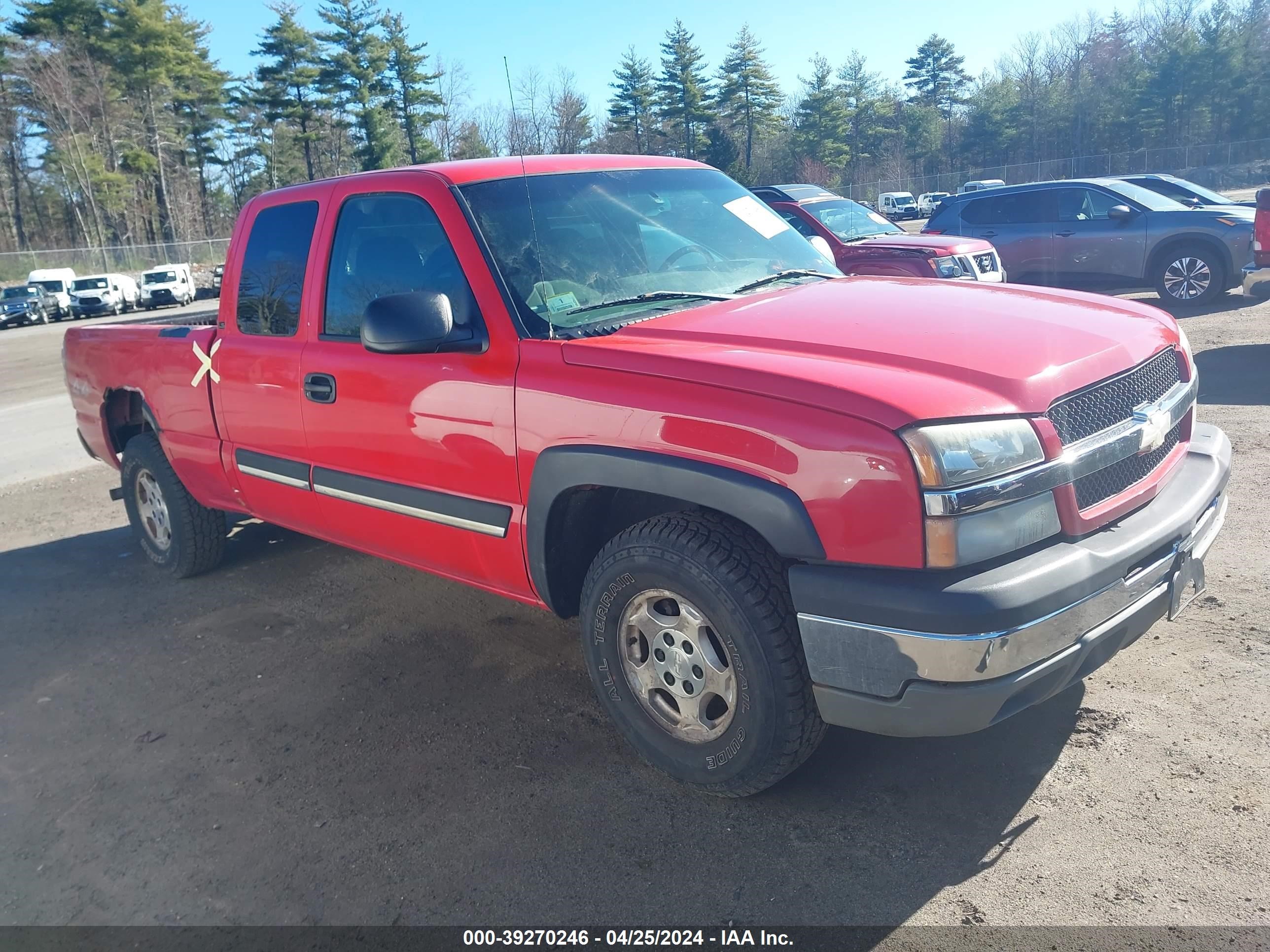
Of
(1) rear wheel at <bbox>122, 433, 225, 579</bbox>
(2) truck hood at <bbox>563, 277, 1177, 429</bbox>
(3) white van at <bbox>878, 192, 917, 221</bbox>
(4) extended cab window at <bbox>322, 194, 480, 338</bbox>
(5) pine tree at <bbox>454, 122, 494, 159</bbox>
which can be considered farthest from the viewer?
(3) white van at <bbox>878, 192, 917, 221</bbox>

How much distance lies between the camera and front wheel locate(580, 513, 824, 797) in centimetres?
271

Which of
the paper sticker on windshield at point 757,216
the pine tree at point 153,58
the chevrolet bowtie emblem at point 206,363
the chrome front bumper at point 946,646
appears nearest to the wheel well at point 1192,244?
the paper sticker on windshield at point 757,216

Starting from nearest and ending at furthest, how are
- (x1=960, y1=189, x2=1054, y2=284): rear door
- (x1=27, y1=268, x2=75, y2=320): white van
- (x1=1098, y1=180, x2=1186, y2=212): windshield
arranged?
1. (x1=1098, y1=180, x2=1186, y2=212): windshield
2. (x1=960, y1=189, x2=1054, y2=284): rear door
3. (x1=27, y1=268, x2=75, y2=320): white van

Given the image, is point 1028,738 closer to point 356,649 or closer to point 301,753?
point 301,753

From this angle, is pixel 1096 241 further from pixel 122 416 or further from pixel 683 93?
pixel 683 93

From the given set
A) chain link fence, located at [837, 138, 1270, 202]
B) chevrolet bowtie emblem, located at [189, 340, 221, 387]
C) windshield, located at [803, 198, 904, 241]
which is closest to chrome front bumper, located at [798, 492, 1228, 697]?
chevrolet bowtie emblem, located at [189, 340, 221, 387]

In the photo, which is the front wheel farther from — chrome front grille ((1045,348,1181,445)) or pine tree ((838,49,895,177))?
pine tree ((838,49,895,177))

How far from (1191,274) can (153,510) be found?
39.7 ft

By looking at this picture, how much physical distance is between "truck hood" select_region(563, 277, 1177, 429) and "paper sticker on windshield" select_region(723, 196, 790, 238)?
24.6 inches

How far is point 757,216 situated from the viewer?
4.25 m

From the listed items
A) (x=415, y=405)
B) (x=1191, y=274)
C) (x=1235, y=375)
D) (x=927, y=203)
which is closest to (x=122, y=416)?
(x=415, y=405)

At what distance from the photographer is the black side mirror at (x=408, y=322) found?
3.20 m

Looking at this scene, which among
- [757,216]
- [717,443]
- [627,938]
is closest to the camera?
[627,938]

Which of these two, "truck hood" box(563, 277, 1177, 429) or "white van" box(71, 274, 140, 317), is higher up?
A: "white van" box(71, 274, 140, 317)
